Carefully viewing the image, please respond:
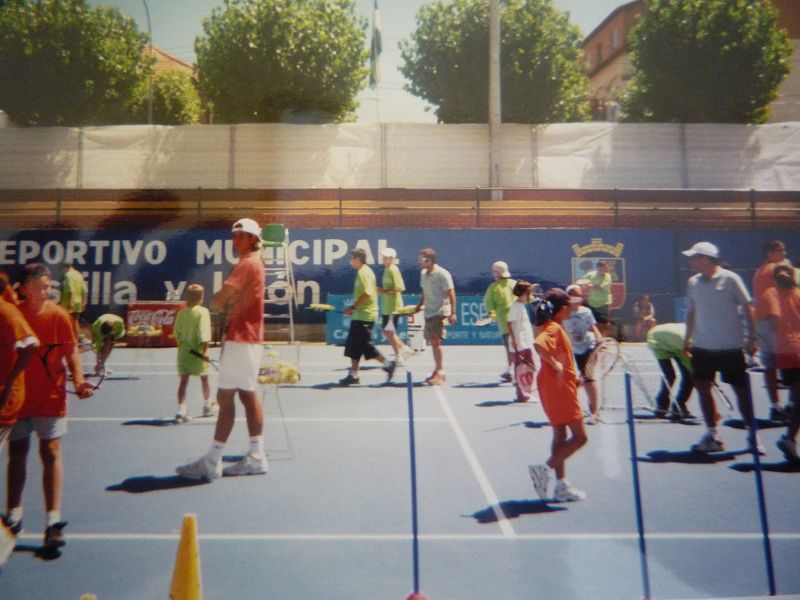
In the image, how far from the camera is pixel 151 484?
160 inches

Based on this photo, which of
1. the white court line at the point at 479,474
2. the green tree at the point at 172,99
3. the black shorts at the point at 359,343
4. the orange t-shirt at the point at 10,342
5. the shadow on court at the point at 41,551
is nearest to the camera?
the orange t-shirt at the point at 10,342

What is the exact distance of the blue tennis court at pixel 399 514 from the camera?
296cm

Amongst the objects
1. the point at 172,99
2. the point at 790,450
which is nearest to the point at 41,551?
the point at 172,99

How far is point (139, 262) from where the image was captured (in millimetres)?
4254

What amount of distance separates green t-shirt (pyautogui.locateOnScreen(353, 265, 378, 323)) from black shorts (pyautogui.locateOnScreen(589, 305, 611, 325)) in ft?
7.08

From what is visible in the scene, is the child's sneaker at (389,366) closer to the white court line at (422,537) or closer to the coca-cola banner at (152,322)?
the coca-cola banner at (152,322)

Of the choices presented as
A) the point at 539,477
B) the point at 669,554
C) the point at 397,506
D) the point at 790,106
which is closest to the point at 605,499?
the point at 539,477

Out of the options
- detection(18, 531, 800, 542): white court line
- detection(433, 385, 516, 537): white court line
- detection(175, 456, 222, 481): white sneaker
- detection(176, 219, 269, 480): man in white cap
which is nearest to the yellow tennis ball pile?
detection(176, 219, 269, 480): man in white cap

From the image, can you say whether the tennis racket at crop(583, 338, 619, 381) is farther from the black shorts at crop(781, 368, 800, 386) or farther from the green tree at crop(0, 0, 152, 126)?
the green tree at crop(0, 0, 152, 126)

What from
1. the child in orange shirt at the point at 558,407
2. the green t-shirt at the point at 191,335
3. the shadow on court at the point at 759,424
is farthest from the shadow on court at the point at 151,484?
the shadow on court at the point at 759,424

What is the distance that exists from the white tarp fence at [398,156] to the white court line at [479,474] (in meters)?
2.02

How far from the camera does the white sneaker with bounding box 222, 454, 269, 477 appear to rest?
14.0ft

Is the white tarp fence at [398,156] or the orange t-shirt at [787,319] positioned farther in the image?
the orange t-shirt at [787,319]

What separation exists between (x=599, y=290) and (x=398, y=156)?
6.80ft
